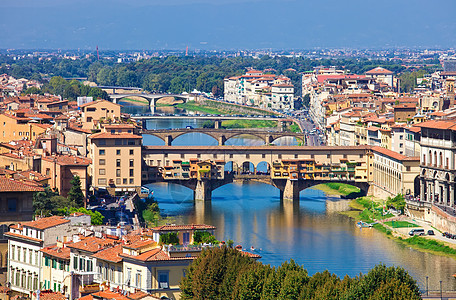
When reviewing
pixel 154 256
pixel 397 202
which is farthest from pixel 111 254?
pixel 397 202

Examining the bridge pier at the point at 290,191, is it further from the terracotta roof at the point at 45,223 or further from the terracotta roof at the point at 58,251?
the terracotta roof at the point at 58,251

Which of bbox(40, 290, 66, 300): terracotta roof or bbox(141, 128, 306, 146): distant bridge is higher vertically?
bbox(141, 128, 306, 146): distant bridge

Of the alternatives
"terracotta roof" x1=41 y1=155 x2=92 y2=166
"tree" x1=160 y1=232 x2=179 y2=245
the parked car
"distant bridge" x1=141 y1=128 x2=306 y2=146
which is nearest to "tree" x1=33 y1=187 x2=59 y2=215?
"terracotta roof" x1=41 y1=155 x2=92 y2=166

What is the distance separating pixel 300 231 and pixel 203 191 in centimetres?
1129

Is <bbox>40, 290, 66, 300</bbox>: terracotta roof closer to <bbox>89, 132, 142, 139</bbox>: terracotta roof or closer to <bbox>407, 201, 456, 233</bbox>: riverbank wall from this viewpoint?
<bbox>407, 201, 456, 233</bbox>: riverbank wall

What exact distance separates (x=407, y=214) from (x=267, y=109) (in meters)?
62.3

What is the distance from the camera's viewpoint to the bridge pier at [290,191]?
56625 millimetres

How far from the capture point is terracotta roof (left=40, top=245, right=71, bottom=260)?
26.8 m

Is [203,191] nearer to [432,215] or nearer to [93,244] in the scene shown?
[432,215]

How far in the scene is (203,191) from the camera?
56.6 metres

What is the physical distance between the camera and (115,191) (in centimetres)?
5369

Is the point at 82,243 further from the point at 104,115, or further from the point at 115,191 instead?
the point at 104,115

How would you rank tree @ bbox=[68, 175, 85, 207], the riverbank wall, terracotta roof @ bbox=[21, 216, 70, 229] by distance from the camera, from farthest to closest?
tree @ bbox=[68, 175, 85, 207] < the riverbank wall < terracotta roof @ bbox=[21, 216, 70, 229]

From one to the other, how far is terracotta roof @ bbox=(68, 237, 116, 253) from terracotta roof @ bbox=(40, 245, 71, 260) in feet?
0.63
